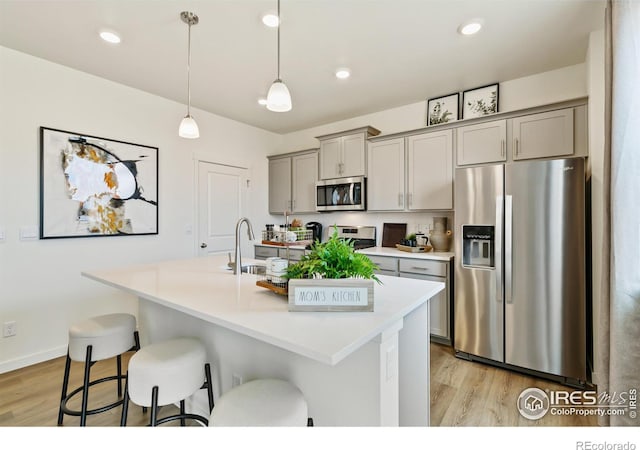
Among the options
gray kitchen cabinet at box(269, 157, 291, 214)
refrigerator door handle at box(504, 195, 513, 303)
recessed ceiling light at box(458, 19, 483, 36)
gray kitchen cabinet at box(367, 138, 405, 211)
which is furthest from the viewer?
gray kitchen cabinet at box(269, 157, 291, 214)

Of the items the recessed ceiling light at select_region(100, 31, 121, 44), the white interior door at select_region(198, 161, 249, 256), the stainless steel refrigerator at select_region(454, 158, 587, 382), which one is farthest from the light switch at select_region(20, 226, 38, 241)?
the stainless steel refrigerator at select_region(454, 158, 587, 382)

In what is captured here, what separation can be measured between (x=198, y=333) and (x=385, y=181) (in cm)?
263

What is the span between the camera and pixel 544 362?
235 cm

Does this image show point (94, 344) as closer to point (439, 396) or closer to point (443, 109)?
point (439, 396)

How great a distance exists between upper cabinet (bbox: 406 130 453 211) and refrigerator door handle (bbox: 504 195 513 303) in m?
0.72

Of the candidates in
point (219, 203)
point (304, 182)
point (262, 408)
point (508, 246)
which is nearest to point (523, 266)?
point (508, 246)

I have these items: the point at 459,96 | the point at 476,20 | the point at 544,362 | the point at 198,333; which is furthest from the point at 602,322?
the point at 459,96

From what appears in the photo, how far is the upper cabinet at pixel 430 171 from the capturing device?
3.22m

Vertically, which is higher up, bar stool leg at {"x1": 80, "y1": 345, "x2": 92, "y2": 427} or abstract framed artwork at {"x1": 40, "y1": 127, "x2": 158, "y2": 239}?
abstract framed artwork at {"x1": 40, "y1": 127, "x2": 158, "y2": 239}

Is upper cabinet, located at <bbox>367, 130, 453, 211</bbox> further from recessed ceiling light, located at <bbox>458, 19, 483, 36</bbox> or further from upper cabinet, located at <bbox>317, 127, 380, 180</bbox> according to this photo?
recessed ceiling light, located at <bbox>458, 19, 483, 36</bbox>

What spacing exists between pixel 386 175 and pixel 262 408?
2.99 m

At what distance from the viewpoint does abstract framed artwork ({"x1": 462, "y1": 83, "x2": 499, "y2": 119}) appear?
10.3ft

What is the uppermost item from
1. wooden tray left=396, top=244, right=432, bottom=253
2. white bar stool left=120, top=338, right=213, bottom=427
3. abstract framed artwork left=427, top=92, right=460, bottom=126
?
abstract framed artwork left=427, top=92, right=460, bottom=126

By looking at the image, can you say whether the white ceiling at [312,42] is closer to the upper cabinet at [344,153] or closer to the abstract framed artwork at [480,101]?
the abstract framed artwork at [480,101]
